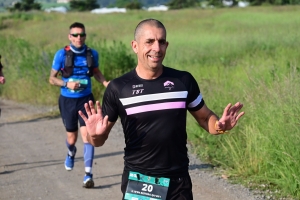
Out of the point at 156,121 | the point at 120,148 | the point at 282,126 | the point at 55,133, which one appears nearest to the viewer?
the point at 156,121

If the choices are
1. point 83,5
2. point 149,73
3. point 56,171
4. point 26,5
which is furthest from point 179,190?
point 83,5

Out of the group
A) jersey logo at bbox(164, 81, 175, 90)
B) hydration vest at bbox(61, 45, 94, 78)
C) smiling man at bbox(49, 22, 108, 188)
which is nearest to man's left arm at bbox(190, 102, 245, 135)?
jersey logo at bbox(164, 81, 175, 90)

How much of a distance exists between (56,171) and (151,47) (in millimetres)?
5250

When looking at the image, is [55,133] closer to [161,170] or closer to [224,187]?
[224,187]

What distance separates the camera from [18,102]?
684 inches

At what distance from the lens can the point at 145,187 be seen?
14.9 ft

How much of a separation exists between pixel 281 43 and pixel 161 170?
567 inches

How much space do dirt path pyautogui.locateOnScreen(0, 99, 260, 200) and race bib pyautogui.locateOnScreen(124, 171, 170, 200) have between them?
3085mm

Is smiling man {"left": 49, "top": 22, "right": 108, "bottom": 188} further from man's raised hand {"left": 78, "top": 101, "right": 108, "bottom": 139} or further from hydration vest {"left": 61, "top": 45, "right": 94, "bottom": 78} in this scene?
man's raised hand {"left": 78, "top": 101, "right": 108, "bottom": 139}

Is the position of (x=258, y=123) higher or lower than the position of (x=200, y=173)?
higher

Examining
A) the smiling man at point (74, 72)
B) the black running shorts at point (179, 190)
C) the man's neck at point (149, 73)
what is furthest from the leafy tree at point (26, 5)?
the black running shorts at point (179, 190)

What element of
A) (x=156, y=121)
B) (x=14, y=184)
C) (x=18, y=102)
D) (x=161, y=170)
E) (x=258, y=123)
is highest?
(x=156, y=121)

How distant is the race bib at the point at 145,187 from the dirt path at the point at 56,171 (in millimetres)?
3085

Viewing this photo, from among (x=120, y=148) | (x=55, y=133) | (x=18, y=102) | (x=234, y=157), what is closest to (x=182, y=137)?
(x=234, y=157)
